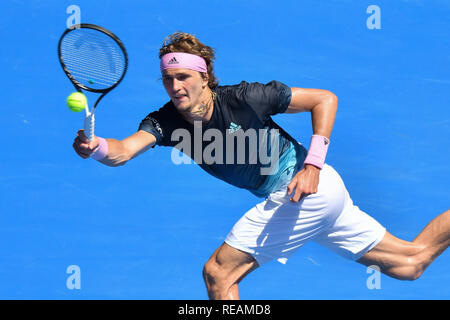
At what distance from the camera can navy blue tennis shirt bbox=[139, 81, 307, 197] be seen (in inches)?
142

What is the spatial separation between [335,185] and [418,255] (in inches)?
28.1

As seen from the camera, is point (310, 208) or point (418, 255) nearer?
point (310, 208)

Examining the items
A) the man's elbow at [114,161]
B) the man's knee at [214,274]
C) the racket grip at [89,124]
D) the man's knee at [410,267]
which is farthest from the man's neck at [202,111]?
the man's knee at [410,267]

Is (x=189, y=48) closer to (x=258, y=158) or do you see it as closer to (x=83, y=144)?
(x=258, y=158)

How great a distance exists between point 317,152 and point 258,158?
34 centimetres

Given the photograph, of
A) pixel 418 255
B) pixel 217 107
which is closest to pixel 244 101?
pixel 217 107

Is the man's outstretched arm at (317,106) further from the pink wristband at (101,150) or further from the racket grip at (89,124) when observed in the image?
the racket grip at (89,124)

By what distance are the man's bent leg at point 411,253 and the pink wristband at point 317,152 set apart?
2.57 ft

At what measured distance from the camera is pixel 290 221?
12.6ft

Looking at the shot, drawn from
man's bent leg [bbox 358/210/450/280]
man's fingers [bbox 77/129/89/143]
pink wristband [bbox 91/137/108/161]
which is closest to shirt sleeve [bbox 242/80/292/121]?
pink wristband [bbox 91/137/108/161]

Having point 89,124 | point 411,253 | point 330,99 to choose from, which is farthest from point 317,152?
point 89,124

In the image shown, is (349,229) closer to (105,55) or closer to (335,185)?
(335,185)

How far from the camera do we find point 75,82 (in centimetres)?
333

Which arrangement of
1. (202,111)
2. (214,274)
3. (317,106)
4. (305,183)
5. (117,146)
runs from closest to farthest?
(117,146)
(305,183)
(202,111)
(317,106)
(214,274)
